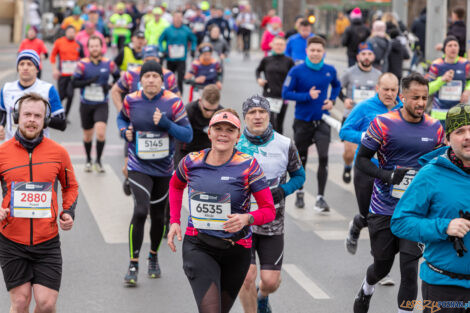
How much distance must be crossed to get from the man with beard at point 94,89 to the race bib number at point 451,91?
15.8 feet

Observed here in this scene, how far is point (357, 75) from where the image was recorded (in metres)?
12.5

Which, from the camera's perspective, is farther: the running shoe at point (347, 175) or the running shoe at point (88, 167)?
the running shoe at point (88, 167)

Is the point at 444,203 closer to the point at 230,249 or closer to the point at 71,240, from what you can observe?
the point at 230,249

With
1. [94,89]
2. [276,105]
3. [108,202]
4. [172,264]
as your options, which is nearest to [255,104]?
[172,264]

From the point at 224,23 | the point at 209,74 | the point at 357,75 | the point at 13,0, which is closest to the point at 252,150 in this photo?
the point at 357,75

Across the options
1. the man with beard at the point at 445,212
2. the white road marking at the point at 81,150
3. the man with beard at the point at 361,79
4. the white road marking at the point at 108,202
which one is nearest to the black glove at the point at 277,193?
the man with beard at the point at 445,212

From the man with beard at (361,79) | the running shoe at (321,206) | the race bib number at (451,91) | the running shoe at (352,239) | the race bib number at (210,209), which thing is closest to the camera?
the race bib number at (210,209)

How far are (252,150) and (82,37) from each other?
13.3 meters

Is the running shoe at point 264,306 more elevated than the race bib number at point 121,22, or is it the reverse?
the race bib number at point 121,22

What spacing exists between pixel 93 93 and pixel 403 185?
296 inches

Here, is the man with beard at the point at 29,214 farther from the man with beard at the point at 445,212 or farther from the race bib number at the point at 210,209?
the man with beard at the point at 445,212

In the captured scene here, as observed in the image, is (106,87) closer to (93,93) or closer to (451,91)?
(93,93)

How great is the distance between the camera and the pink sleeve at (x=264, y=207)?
19.9ft

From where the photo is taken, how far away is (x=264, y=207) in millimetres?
6137
